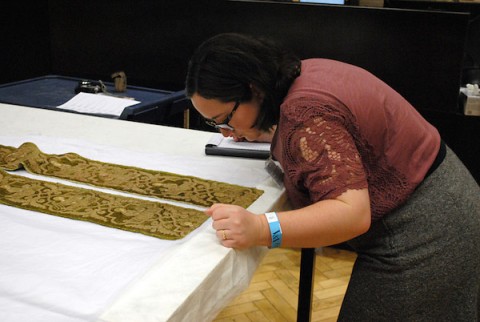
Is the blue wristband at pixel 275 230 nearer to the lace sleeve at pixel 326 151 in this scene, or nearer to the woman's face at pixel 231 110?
the lace sleeve at pixel 326 151

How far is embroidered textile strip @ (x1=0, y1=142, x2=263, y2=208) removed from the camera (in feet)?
4.56

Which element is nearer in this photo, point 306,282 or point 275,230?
point 275,230

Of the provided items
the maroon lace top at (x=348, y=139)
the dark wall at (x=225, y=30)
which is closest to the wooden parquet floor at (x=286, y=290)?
the dark wall at (x=225, y=30)

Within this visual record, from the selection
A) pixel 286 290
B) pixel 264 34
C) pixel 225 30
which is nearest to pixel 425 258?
pixel 286 290

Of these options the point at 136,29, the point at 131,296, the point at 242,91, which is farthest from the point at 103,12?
the point at 131,296

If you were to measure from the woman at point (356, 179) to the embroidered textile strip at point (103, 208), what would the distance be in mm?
107

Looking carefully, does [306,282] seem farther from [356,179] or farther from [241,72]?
[241,72]

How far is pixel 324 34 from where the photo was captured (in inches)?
113

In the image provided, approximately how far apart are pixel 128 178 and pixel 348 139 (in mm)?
621

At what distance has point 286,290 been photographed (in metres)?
2.60

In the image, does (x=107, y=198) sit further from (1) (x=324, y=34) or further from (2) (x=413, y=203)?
(1) (x=324, y=34)

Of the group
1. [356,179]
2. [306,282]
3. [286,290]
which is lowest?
[286,290]

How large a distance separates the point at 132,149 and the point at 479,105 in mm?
1717

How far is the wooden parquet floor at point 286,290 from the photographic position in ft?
7.90
